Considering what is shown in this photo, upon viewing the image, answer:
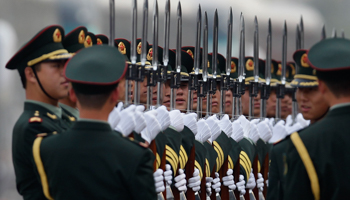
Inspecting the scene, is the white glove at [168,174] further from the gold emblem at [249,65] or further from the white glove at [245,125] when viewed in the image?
the gold emblem at [249,65]

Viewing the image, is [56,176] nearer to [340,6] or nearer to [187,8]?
[187,8]

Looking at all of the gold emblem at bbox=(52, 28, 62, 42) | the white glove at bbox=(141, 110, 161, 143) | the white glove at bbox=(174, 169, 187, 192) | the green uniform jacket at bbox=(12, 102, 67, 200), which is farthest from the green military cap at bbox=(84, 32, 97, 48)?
the white glove at bbox=(174, 169, 187, 192)

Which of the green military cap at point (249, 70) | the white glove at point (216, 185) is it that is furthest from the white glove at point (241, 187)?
the green military cap at point (249, 70)

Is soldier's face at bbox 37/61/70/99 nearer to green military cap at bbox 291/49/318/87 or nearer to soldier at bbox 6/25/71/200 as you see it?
soldier at bbox 6/25/71/200

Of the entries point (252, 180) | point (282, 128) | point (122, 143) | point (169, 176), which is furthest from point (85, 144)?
point (252, 180)

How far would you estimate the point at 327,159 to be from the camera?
2359 mm

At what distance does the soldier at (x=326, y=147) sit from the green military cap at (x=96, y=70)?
0.75 m

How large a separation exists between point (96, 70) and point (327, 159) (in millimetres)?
924

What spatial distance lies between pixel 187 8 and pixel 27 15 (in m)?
1.83

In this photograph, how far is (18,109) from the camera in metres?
4.77

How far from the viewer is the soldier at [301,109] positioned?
2793mm

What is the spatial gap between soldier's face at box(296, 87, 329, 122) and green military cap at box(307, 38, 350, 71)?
568 millimetres

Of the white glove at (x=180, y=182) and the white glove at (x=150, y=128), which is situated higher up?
the white glove at (x=150, y=128)

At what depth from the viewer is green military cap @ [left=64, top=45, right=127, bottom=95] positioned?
7.52 feet
